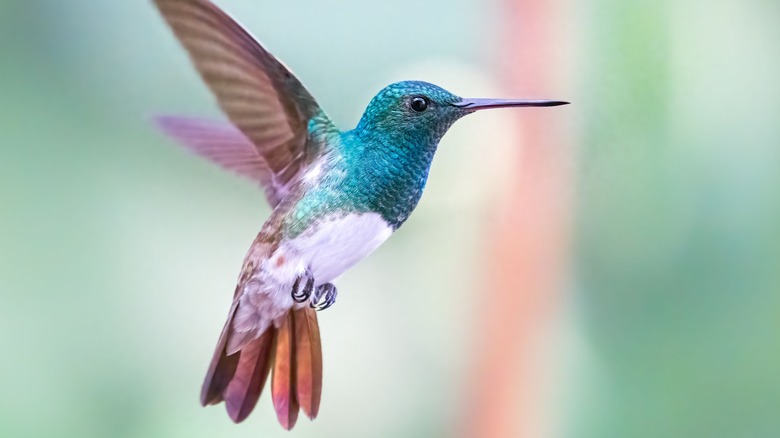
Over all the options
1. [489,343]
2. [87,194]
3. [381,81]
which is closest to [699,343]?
[489,343]

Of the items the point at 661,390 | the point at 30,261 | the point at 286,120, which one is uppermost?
the point at 286,120

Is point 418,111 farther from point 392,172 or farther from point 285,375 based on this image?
point 285,375

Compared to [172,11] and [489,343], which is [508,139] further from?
[172,11]

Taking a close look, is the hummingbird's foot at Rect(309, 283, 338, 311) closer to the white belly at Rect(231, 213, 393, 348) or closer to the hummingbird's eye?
the white belly at Rect(231, 213, 393, 348)

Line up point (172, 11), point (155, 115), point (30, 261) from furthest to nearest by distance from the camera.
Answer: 1. point (30, 261)
2. point (155, 115)
3. point (172, 11)

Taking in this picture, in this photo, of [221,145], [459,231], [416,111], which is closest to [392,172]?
[416,111]

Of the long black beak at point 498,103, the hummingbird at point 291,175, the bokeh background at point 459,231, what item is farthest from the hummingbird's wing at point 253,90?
the bokeh background at point 459,231
